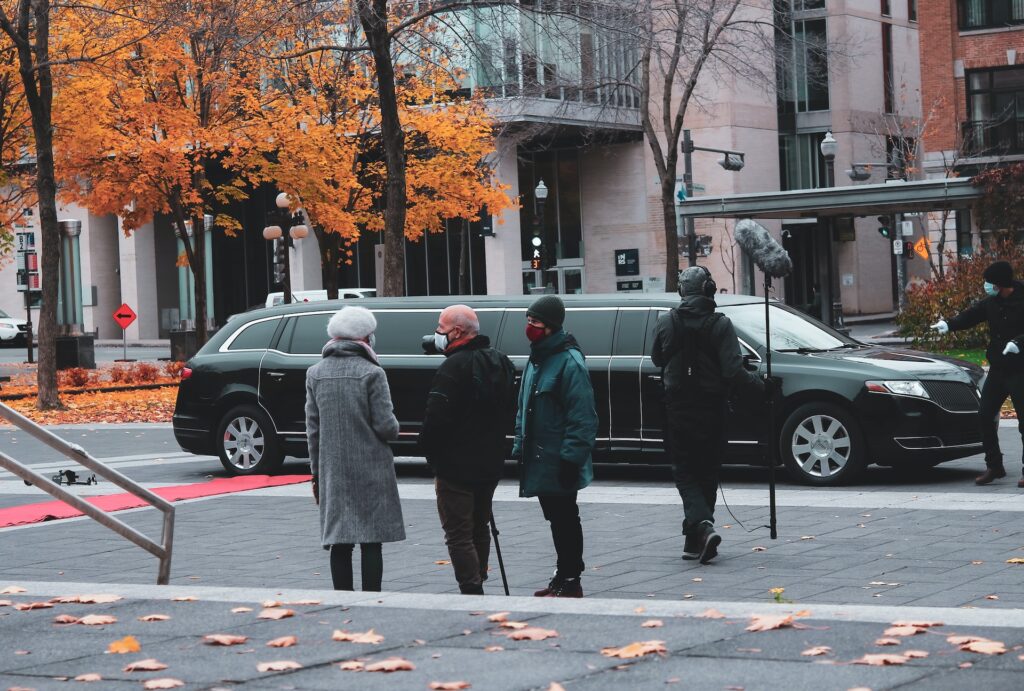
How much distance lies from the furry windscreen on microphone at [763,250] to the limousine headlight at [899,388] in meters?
1.95

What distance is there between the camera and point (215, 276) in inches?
2544

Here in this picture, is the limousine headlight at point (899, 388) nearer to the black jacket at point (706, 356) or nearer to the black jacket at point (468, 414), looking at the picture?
the black jacket at point (706, 356)

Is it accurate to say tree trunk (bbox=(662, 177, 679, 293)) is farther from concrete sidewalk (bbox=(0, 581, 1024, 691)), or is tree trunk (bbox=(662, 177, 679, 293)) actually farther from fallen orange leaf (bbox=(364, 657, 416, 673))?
fallen orange leaf (bbox=(364, 657, 416, 673))

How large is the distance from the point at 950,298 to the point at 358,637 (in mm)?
28659

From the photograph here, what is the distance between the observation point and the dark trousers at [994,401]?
1309cm

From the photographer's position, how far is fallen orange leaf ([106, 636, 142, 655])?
20.4 feet

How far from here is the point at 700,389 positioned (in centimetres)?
972

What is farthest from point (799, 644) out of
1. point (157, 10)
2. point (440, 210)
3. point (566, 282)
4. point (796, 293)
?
point (796, 293)

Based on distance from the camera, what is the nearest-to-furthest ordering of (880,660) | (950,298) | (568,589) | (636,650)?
(880,660)
(636,650)
(568,589)
(950,298)

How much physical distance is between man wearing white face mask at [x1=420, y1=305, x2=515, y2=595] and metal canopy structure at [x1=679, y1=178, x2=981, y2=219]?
2788 cm

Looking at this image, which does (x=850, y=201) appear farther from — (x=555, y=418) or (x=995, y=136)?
(x=555, y=418)

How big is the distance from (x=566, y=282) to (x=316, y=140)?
1006 inches

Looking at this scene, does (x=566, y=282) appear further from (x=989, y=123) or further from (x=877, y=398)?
(x=877, y=398)

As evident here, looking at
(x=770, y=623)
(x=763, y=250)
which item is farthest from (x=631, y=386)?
(x=770, y=623)
